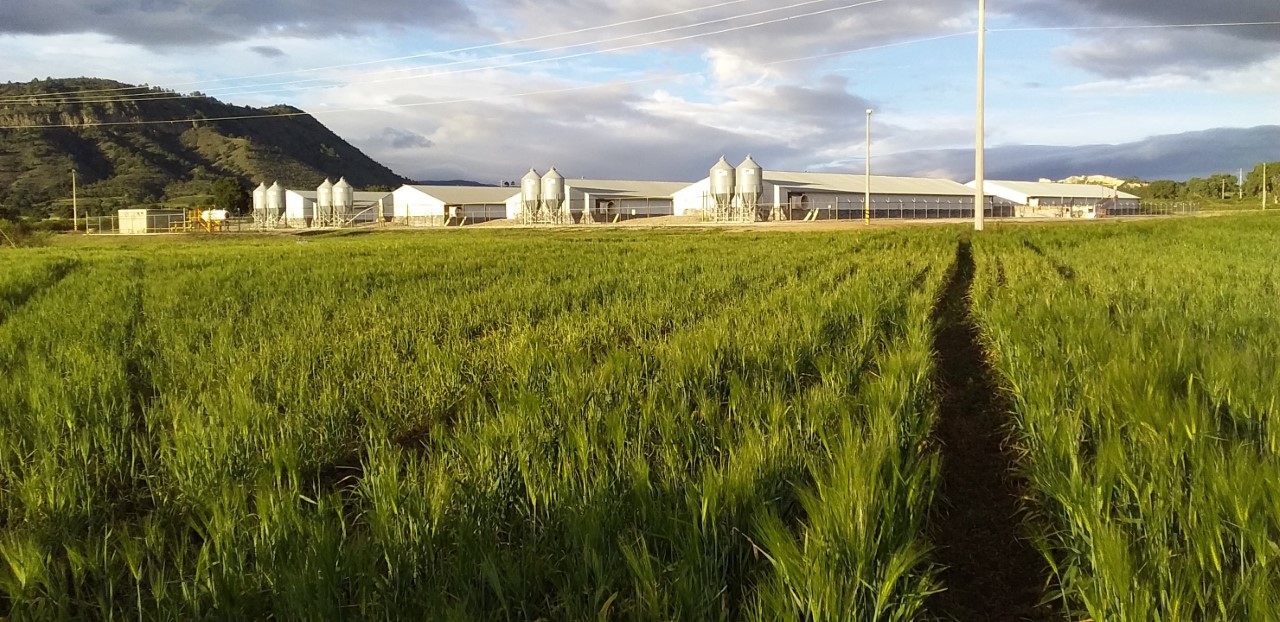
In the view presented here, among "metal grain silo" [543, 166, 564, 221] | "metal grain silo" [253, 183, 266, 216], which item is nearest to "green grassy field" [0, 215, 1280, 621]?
"metal grain silo" [543, 166, 564, 221]

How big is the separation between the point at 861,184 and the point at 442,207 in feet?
117

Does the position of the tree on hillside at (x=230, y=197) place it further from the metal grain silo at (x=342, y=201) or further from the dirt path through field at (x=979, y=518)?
the dirt path through field at (x=979, y=518)

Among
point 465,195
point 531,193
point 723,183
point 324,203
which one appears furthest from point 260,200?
point 723,183

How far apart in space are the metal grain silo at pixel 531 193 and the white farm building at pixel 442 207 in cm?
340

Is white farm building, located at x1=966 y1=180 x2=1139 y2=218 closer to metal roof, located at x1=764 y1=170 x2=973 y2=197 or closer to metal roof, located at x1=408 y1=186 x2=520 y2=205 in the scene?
metal roof, located at x1=764 y1=170 x2=973 y2=197

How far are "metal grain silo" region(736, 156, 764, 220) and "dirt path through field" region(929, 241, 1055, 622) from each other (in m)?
47.4

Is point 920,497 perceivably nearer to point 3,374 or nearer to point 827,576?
point 827,576

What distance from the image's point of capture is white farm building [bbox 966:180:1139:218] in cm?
6575

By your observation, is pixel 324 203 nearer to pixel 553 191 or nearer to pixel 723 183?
pixel 553 191

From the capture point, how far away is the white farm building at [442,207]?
2430 inches

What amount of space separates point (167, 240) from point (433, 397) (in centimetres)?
4248

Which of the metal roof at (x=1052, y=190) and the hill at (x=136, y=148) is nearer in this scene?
the metal roof at (x=1052, y=190)

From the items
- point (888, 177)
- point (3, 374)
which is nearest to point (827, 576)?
point (3, 374)

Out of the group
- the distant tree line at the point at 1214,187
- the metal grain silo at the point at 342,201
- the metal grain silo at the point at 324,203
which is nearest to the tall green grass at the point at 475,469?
the metal grain silo at the point at 342,201
